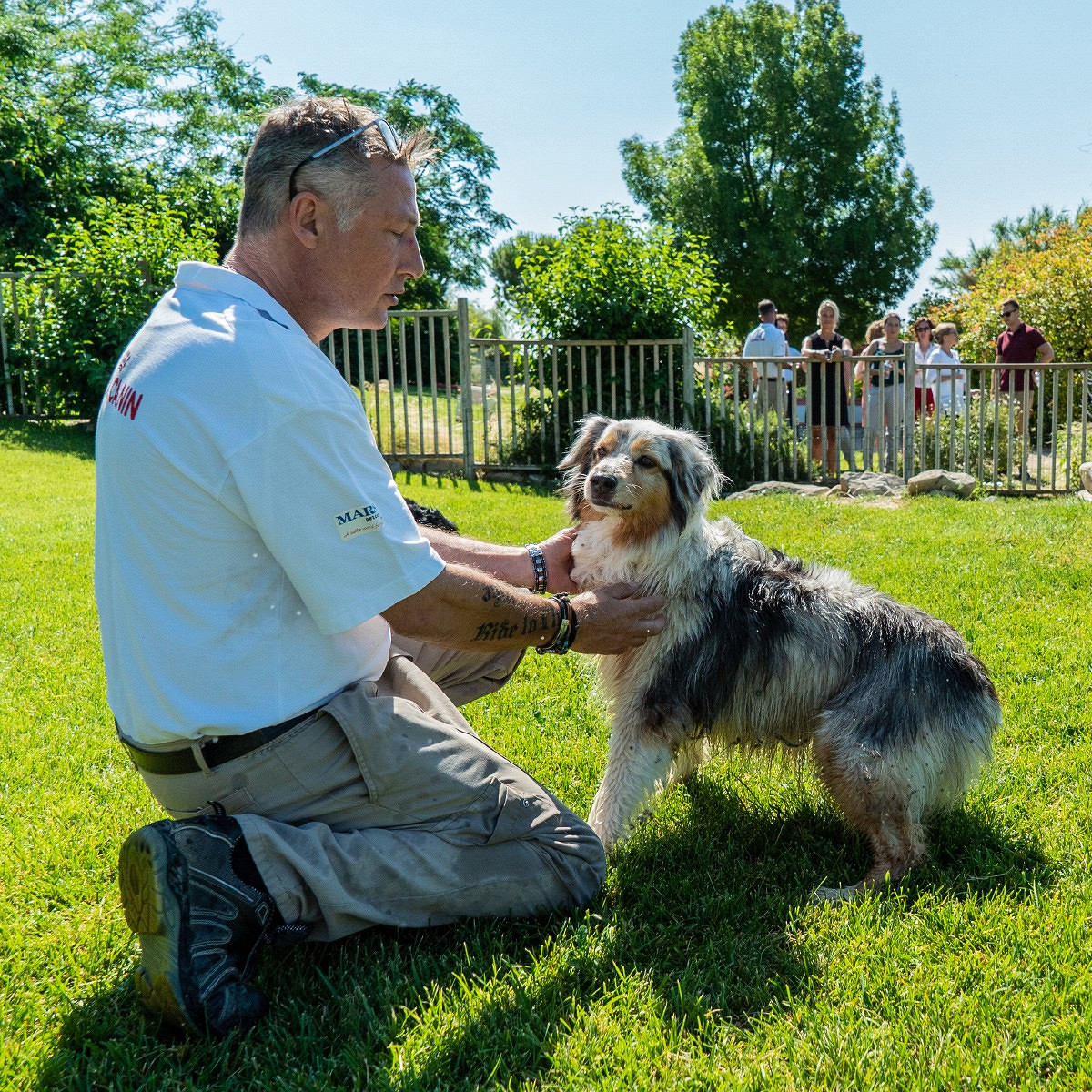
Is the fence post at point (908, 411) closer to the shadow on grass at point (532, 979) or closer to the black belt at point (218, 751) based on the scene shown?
the shadow on grass at point (532, 979)

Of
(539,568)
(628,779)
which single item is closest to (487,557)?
(539,568)

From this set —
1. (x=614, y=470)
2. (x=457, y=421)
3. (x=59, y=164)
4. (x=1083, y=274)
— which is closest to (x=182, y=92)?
(x=59, y=164)

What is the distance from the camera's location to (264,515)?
2.28 metres

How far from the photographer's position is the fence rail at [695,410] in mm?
12336

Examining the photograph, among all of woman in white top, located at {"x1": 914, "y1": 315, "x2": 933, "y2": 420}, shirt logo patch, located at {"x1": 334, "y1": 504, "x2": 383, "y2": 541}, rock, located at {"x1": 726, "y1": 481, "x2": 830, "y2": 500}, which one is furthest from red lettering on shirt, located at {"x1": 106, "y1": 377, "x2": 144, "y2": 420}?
woman in white top, located at {"x1": 914, "y1": 315, "x2": 933, "y2": 420}

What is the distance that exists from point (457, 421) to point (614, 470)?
10.0 meters

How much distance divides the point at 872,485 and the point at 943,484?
75 centimetres

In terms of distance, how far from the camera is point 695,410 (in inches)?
505

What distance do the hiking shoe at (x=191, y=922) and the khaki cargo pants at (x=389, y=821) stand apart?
0.11 m

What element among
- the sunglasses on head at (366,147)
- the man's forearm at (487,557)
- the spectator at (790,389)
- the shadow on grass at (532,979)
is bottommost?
the shadow on grass at (532,979)

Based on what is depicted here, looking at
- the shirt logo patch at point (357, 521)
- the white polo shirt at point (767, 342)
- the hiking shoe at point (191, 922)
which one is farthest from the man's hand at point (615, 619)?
the white polo shirt at point (767, 342)

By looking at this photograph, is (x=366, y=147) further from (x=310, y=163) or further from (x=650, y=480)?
(x=650, y=480)

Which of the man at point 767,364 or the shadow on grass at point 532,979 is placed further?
the man at point 767,364

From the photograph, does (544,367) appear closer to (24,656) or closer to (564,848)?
(24,656)
